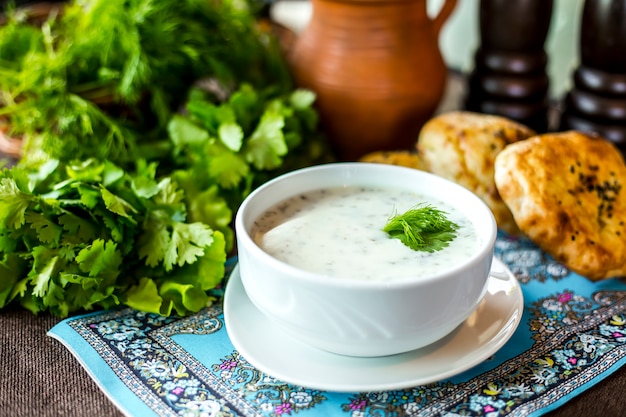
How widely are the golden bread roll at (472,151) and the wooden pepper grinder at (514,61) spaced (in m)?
0.24

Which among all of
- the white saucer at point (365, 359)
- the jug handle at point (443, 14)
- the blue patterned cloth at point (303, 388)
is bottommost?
the blue patterned cloth at point (303, 388)

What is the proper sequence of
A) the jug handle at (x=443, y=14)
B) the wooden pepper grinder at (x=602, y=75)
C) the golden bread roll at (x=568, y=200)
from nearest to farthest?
the golden bread roll at (x=568, y=200) < the wooden pepper grinder at (x=602, y=75) < the jug handle at (x=443, y=14)

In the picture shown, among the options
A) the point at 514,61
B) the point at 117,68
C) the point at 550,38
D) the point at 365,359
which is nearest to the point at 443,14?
the point at 514,61

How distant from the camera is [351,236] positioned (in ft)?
4.09

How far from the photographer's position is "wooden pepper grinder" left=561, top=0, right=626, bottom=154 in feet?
5.64

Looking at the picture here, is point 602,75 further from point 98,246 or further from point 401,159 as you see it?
point 98,246

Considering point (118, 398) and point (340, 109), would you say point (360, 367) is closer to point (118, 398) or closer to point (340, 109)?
point (118, 398)

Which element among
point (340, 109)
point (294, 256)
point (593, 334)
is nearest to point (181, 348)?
point (294, 256)

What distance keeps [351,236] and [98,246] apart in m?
0.49

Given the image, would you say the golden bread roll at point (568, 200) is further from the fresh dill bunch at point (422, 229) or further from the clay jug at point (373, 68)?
the clay jug at point (373, 68)

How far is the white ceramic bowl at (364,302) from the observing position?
3.42 ft

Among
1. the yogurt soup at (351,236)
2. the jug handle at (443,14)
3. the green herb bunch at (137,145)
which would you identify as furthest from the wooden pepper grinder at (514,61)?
the yogurt soup at (351,236)

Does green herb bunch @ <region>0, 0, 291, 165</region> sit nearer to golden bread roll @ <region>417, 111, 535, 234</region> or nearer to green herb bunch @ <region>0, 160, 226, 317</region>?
green herb bunch @ <region>0, 160, 226, 317</region>

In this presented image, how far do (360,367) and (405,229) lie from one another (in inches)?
10.1
